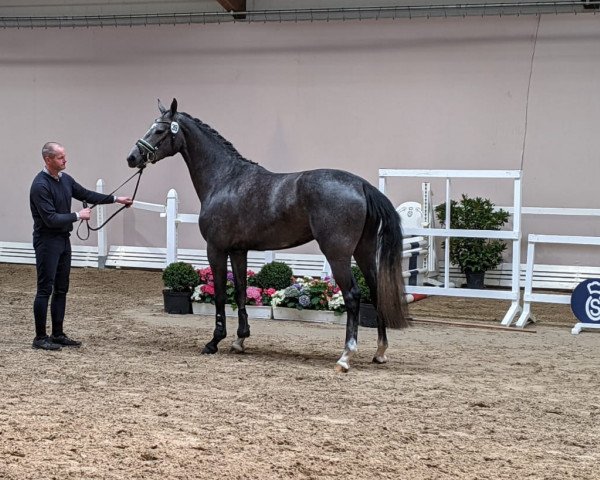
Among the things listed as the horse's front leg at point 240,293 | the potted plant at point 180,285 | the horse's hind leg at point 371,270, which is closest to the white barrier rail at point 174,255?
the potted plant at point 180,285

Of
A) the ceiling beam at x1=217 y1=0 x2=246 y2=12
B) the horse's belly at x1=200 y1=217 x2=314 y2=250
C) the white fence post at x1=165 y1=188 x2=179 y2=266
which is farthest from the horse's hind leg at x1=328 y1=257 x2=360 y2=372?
the ceiling beam at x1=217 y1=0 x2=246 y2=12

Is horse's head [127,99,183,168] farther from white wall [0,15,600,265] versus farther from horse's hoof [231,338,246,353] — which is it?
white wall [0,15,600,265]

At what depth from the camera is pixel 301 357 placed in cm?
702

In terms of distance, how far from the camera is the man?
6.87 metres

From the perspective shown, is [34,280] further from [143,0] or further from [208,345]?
[208,345]

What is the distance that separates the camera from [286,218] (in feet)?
22.3

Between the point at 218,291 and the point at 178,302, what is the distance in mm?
2300

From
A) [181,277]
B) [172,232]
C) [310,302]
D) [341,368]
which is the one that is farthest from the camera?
[172,232]

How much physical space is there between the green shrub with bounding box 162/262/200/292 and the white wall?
406 cm

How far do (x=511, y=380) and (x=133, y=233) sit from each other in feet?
28.8

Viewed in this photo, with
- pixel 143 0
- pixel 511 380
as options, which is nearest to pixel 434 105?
pixel 143 0

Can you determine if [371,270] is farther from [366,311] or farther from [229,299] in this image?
[229,299]

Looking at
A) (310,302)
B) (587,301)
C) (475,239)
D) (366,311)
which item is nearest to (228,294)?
(310,302)

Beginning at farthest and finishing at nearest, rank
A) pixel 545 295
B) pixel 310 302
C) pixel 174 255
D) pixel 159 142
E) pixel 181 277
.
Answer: pixel 174 255 < pixel 181 277 < pixel 310 302 < pixel 545 295 < pixel 159 142
